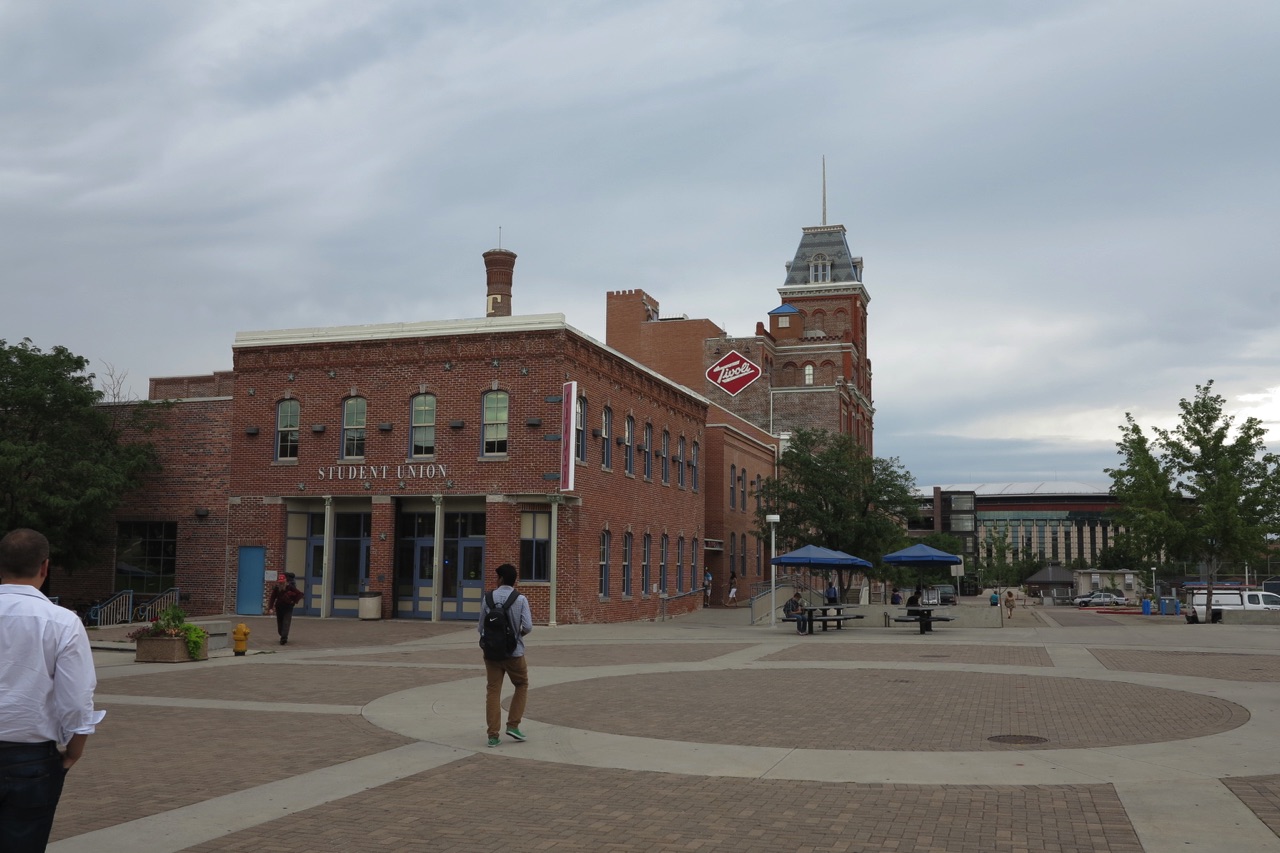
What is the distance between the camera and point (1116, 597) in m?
80.4

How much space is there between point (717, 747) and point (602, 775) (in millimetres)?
1717

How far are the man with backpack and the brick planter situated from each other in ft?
37.3

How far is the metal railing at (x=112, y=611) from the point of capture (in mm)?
33062

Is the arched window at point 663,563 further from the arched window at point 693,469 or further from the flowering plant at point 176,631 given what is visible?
the flowering plant at point 176,631

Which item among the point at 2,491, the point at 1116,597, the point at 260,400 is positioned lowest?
the point at 1116,597

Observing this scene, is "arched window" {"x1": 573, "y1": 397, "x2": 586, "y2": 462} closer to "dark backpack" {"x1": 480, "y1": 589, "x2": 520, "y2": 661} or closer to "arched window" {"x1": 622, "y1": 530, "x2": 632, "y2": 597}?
"arched window" {"x1": 622, "y1": 530, "x2": 632, "y2": 597}

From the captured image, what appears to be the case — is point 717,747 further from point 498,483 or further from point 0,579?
point 498,483

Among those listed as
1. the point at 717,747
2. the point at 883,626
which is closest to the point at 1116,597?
the point at 883,626

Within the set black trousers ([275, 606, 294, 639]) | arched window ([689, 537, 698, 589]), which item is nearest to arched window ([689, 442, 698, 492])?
arched window ([689, 537, 698, 589])

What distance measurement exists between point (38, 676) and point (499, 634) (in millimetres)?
6353

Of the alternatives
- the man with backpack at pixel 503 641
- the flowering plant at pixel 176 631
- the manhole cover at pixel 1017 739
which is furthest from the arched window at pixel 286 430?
the manhole cover at pixel 1017 739

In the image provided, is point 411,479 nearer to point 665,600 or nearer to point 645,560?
point 645,560

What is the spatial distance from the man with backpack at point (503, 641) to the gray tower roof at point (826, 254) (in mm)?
76180

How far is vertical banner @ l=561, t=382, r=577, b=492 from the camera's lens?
102 feet
